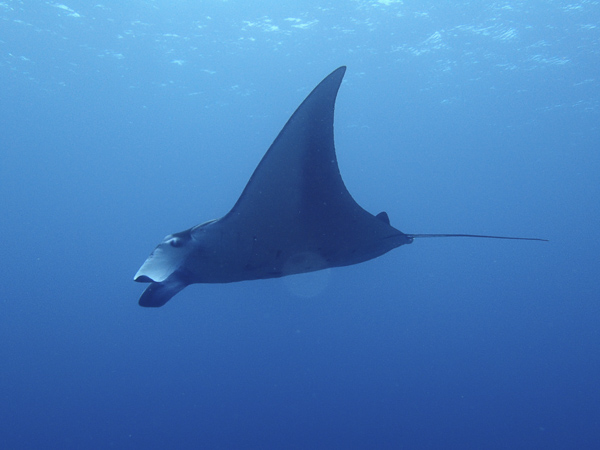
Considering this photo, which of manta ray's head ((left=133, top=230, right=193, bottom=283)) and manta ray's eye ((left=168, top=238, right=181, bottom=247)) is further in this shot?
manta ray's eye ((left=168, top=238, right=181, bottom=247))

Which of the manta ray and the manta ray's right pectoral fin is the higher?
the manta ray

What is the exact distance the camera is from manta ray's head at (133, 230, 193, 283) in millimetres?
2992

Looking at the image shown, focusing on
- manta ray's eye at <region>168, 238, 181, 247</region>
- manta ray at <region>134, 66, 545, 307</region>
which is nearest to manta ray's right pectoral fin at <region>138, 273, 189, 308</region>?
manta ray at <region>134, 66, 545, 307</region>

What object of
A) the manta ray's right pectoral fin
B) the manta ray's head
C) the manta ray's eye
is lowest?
the manta ray's right pectoral fin

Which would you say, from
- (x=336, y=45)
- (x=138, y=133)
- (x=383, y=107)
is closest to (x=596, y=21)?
(x=336, y=45)

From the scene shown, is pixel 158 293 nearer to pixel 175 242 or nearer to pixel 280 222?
pixel 175 242

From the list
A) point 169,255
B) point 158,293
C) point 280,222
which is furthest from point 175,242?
point 280,222

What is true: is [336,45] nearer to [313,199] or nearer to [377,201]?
[313,199]

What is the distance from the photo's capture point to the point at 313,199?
343 cm

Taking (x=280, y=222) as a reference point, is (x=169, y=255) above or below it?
below

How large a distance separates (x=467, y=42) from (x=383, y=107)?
28.1 feet

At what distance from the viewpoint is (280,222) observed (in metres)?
3.36

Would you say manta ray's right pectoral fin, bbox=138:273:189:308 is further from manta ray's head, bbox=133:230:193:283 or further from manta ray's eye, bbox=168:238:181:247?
manta ray's eye, bbox=168:238:181:247

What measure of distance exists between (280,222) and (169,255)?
0.88m
